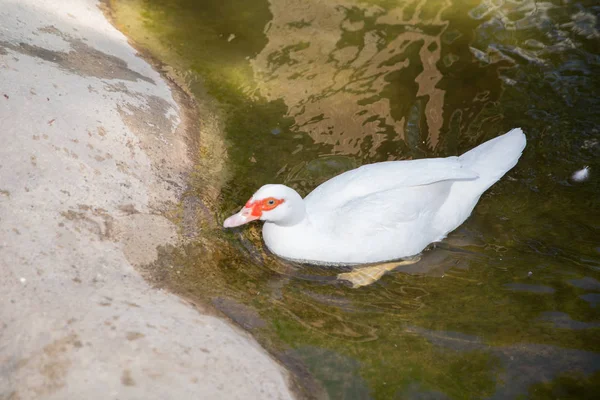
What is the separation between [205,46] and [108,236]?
307 cm

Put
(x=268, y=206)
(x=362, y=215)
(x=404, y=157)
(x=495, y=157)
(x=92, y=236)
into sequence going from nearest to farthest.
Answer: (x=92, y=236) < (x=268, y=206) < (x=362, y=215) < (x=495, y=157) < (x=404, y=157)

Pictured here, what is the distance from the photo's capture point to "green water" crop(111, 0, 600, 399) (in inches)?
130

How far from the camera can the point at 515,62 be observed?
5.73m

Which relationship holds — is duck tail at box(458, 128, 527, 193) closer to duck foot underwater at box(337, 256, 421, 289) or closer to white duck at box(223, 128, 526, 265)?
white duck at box(223, 128, 526, 265)

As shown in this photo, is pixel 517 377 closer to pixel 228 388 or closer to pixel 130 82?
pixel 228 388

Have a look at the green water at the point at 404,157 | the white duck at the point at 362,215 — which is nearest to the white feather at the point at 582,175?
the green water at the point at 404,157

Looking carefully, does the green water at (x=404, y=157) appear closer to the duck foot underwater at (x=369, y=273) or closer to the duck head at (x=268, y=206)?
the duck foot underwater at (x=369, y=273)

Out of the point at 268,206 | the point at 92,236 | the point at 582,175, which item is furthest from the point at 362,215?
the point at 582,175

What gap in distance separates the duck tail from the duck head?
1.38 m

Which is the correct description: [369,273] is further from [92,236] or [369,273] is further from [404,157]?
[92,236]

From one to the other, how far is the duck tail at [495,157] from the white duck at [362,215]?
21cm

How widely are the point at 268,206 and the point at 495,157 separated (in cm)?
181

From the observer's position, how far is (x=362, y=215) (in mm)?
4102

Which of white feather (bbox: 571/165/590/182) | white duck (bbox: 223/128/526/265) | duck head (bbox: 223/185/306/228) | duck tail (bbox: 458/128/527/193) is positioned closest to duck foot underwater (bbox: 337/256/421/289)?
white duck (bbox: 223/128/526/265)
